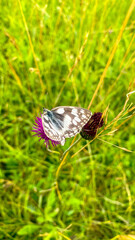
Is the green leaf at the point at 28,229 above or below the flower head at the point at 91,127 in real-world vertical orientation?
below

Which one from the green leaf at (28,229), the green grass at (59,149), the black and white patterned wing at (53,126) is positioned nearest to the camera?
the black and white patterned wing at (53,126)

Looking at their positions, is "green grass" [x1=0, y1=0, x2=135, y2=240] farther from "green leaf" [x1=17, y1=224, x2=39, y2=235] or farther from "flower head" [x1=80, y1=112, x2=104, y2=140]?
"flower head" [x1=80, y1=112, x2=104, y2=140]

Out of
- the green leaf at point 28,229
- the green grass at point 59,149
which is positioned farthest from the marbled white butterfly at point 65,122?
the green leaf at point 28,229

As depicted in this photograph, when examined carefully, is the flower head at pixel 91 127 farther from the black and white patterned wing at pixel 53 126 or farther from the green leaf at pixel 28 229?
the green leaf at pixel 28 229

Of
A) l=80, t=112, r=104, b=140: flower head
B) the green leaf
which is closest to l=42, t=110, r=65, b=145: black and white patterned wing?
l=80, t=112, r=104, b=140: flower head

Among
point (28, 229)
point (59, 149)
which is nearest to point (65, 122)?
point (59, 149)

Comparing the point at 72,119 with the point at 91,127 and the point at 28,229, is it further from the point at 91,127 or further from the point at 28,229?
the point at 28,229
